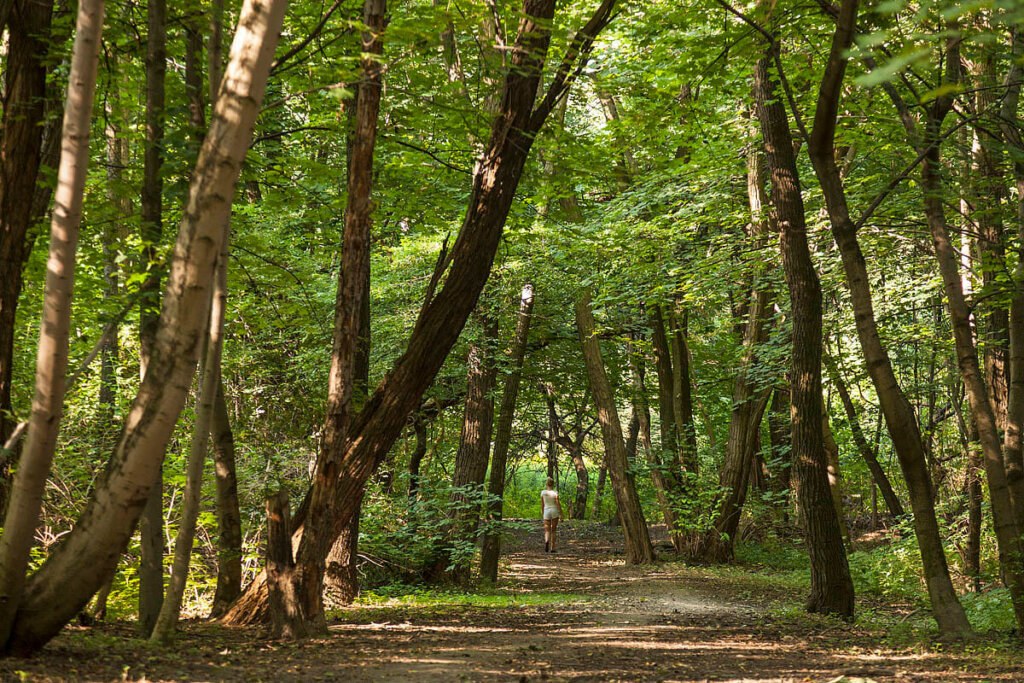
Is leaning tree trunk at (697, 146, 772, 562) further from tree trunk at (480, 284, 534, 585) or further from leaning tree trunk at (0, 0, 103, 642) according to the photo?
leaning tree trunk at (0, 0, 103, 642)

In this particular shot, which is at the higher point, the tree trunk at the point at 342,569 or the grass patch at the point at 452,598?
the tree trunk at the point at 342,569

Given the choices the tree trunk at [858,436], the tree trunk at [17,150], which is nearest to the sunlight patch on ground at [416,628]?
the tree trunk at [17,150]

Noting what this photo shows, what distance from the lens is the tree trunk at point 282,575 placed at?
6844mm

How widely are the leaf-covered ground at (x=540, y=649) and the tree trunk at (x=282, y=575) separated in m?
0.23

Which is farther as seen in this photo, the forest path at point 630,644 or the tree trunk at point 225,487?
the tree trunk at point 225,487

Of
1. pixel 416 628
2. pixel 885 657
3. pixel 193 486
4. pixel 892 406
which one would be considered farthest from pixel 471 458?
pixel 193 486

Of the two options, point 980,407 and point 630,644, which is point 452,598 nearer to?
point 630,644

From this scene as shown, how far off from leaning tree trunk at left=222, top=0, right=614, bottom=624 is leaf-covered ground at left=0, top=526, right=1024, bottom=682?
157cm

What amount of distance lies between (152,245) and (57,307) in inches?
68.6

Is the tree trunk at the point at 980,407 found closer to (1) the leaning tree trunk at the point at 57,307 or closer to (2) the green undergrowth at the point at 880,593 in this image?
(2) the green undergrowth at the point at 880,593

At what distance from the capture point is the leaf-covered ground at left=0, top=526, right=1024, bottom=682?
5523mm

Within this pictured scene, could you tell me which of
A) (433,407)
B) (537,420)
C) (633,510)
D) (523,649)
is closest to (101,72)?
(523,649)

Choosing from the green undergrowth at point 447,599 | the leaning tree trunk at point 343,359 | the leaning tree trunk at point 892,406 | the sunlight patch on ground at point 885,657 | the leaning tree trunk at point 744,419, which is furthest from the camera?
the leaning tree trunk at point 744,419

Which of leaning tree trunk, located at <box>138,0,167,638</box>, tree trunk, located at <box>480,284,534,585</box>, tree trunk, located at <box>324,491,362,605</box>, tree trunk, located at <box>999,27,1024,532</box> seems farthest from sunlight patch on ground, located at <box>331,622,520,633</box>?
tree trunk, located at <box>480,284,534,585</box>
